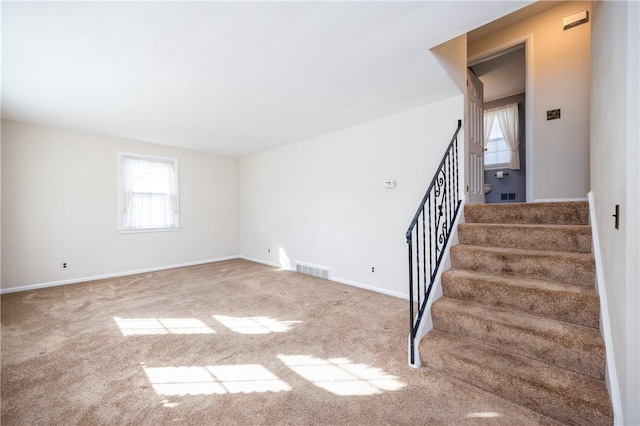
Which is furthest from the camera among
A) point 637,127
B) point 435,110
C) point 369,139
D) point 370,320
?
point 369,139

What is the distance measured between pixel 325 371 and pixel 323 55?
2590 mm

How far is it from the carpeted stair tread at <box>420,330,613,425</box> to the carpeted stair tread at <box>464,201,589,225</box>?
1.36m

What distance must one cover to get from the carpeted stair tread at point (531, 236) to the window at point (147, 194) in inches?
212

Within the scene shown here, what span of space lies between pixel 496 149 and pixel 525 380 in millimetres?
5188

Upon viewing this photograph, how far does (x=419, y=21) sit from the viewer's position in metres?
1.92

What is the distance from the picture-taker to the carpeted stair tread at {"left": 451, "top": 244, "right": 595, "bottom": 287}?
6.11ft

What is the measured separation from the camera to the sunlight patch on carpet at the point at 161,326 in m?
2.61

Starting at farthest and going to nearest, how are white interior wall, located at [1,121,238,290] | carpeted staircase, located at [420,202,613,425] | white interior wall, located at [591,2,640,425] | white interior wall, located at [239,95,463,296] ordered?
white interior wall, located at [1,121,238,290], white interior wall, located at [239,95,463,296], carpeted staircase, located at [420,202,613,425], white interior wall, located at [591,2,640,425]

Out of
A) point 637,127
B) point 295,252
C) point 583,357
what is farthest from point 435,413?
point 295,252

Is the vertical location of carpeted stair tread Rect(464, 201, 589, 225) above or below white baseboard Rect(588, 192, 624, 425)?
above

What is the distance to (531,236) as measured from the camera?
226cm

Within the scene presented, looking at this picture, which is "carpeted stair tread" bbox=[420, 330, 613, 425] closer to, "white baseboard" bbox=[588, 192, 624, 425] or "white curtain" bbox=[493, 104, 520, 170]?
"white baseboard" bbox=[588, 192, 624, 425]

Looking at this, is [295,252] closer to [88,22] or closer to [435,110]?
[435,110]

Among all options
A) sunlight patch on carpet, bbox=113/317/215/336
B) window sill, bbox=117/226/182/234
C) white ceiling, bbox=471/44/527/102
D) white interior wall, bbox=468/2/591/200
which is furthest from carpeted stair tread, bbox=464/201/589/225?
window sill, bbox=117/226/182/234
